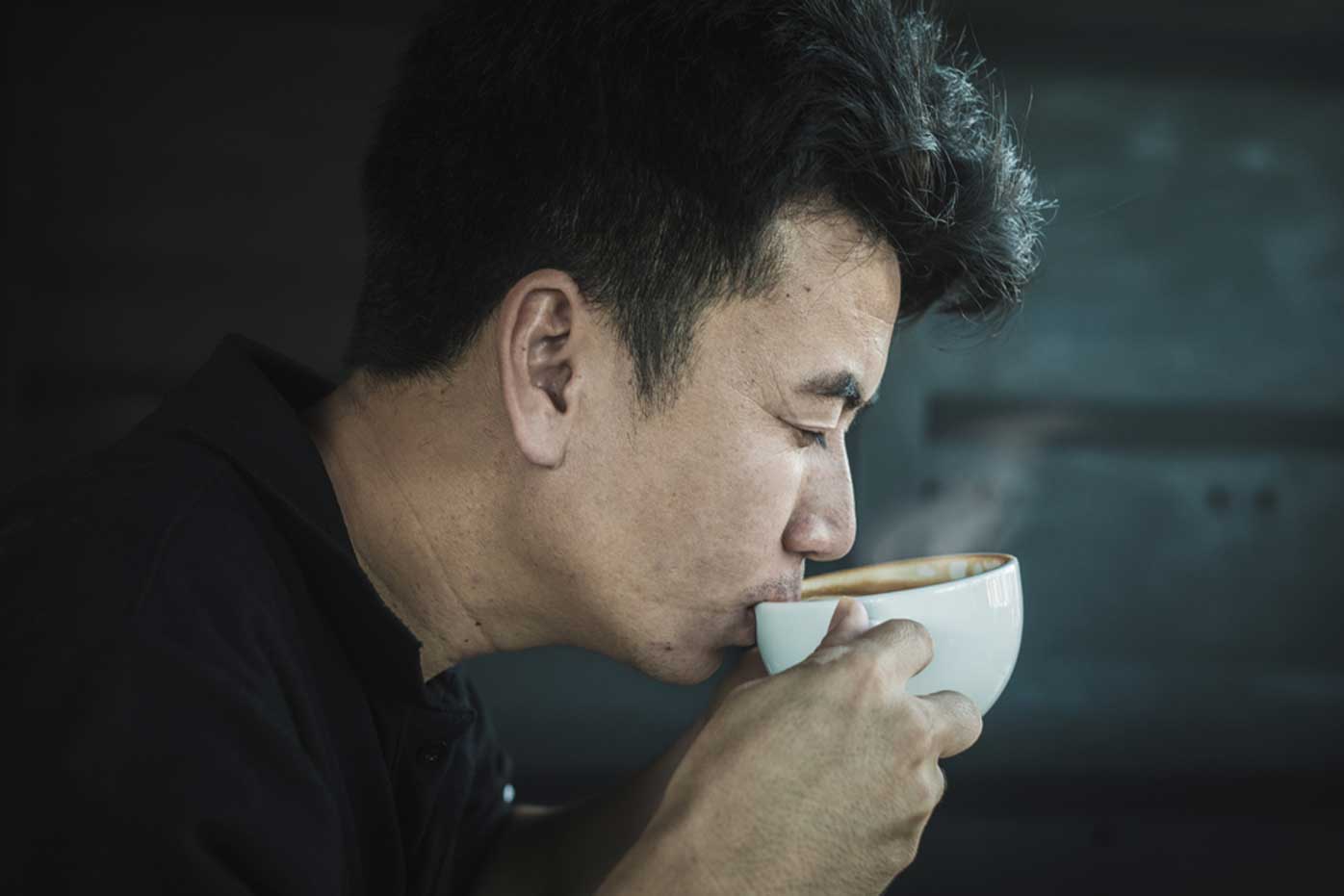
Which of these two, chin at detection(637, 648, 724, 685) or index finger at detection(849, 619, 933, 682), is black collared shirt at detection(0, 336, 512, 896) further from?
index finger at detection(849, 619, 933, 682)

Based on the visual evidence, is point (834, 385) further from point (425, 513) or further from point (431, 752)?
point (431, 752)

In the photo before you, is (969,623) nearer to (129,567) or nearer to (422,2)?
(129,567)

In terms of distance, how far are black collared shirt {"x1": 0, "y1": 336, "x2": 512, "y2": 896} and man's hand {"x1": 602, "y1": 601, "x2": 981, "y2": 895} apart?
0.86ft

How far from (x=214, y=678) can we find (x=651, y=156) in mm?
598

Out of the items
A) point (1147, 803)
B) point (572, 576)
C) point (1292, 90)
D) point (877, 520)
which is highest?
point (1292, 90)

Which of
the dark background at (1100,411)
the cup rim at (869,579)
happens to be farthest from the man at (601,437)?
the dark background at (1100,411)

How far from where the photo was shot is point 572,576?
1229 mm

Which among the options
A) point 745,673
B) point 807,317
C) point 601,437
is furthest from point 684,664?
point 807,317

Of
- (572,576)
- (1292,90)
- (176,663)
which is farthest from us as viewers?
(1292,90)

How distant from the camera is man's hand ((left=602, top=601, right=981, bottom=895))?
0.94m

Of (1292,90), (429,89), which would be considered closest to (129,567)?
(429,89)

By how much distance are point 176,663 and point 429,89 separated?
0.67 m

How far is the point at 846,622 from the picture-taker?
1.09 m

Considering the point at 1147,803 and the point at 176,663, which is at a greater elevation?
the point at 176,663
